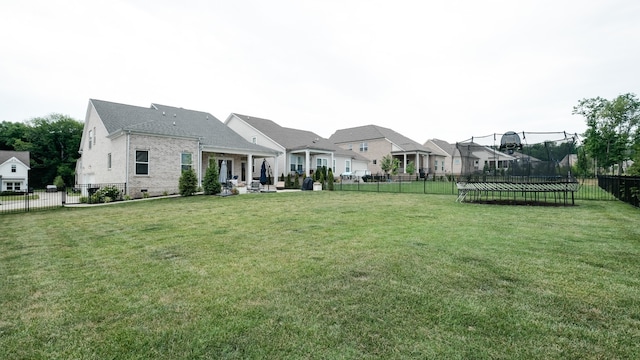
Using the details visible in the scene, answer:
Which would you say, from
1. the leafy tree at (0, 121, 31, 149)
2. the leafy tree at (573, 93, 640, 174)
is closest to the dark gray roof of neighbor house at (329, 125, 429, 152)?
the leafy tree at (573, 93, 640, 174)

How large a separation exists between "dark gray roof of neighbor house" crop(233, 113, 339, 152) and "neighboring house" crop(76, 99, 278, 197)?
3.75 meters

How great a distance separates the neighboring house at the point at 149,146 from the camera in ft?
51.5

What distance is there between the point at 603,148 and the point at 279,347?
50.7m

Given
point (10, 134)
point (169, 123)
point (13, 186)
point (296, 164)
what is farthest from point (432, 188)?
point (10, 134)

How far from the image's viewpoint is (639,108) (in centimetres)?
3609

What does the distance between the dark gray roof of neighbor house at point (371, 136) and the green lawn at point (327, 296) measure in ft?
101

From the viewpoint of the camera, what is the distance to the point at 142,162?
625 inches

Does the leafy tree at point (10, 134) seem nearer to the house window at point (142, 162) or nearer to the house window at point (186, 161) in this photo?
the house window at point (142, 162)

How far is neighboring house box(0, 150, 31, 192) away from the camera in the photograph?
32656 mm

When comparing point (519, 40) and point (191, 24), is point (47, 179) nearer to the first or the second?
point (191, 24)

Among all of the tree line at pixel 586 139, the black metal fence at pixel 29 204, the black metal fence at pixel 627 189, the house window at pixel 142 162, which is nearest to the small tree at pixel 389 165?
the black metal fence at pixel 627 189

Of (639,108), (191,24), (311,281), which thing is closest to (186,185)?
(191,24)

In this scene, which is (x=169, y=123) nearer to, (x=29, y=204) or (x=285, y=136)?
(x=29, y=204)

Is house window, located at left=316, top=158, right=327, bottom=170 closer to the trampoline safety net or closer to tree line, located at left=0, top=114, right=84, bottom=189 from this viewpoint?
the trampoline safety net
